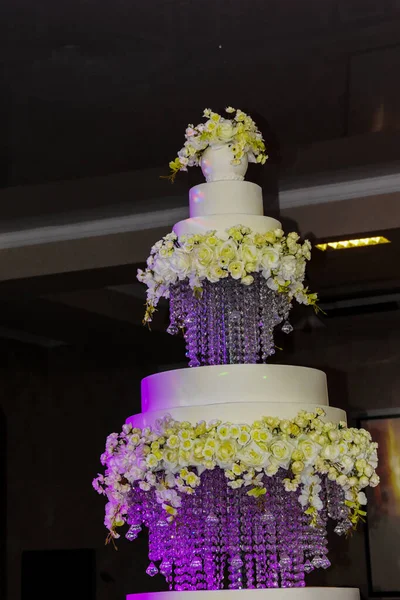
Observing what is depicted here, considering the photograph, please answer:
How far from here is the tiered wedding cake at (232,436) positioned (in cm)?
231

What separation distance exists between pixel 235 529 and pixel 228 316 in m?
0.60

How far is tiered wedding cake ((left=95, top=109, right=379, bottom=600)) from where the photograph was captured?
7.57ft

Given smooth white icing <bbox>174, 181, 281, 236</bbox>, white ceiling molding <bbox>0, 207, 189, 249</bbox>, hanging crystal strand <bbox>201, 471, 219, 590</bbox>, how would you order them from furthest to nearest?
white ceiling molding <bbox>0, 207, 189, 249</bbox>
smooth white icing <bbox>174, 181, 281, 236</bbox>
hanging crystal strand <bbox>201, 471, 219, 590</bbox>

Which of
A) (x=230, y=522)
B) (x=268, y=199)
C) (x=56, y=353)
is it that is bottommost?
(x=230, y=522)

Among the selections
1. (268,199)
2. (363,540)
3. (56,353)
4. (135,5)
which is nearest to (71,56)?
(135,5)

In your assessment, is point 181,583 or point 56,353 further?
point 56,353

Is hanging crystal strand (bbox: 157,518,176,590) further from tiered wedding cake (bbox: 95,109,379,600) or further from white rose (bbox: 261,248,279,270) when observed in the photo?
white rose (bbox: 261,248,279,270)

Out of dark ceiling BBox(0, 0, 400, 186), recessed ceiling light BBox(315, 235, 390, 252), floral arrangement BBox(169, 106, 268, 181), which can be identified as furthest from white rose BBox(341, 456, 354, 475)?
recessed ceiling light BBox(315, 235, 390, 252)

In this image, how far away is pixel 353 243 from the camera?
3.80 meters

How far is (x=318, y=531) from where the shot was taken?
95.3 inches

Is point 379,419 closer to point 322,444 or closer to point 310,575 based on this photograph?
point 310,575

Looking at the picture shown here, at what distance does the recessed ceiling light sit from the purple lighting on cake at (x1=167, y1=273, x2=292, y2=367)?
120 cm

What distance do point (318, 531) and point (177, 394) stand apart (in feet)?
1.73

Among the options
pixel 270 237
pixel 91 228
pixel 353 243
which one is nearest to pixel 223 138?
pixel 270 237
